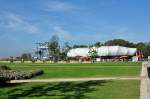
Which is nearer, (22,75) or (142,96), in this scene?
(142,96)

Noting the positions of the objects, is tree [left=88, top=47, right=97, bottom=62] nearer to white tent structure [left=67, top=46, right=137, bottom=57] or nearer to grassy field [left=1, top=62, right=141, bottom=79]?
white tent structure [left=67, top=46, right=137, bottom=57]

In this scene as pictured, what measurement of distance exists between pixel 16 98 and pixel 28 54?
427 ft

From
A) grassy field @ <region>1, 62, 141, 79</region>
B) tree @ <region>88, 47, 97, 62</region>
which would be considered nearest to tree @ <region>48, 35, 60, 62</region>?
tree @ <region>88, 47, 97, 62</region>

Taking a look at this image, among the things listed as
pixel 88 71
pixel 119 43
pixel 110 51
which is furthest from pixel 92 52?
pixel 88 71

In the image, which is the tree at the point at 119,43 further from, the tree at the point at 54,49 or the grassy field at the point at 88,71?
the grassy field at the point at 88,71

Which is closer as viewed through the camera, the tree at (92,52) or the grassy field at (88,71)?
the grassy field at (88,71)

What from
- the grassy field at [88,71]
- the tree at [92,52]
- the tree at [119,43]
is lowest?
the grassy field at [88,71]

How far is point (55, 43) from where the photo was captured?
443 feet

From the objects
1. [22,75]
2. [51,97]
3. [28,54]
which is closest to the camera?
[51,97]

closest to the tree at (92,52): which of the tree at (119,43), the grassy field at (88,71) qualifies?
the tree at (119,43)

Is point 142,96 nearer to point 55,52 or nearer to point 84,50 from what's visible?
point 55,52

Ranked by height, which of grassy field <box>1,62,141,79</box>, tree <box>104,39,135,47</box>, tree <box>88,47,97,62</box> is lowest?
Result: grassy field <box>1,62,141,79</box>

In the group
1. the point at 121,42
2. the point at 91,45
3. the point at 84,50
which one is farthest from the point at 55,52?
the point at 121,42

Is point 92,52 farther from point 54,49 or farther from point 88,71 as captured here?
point 88,71
